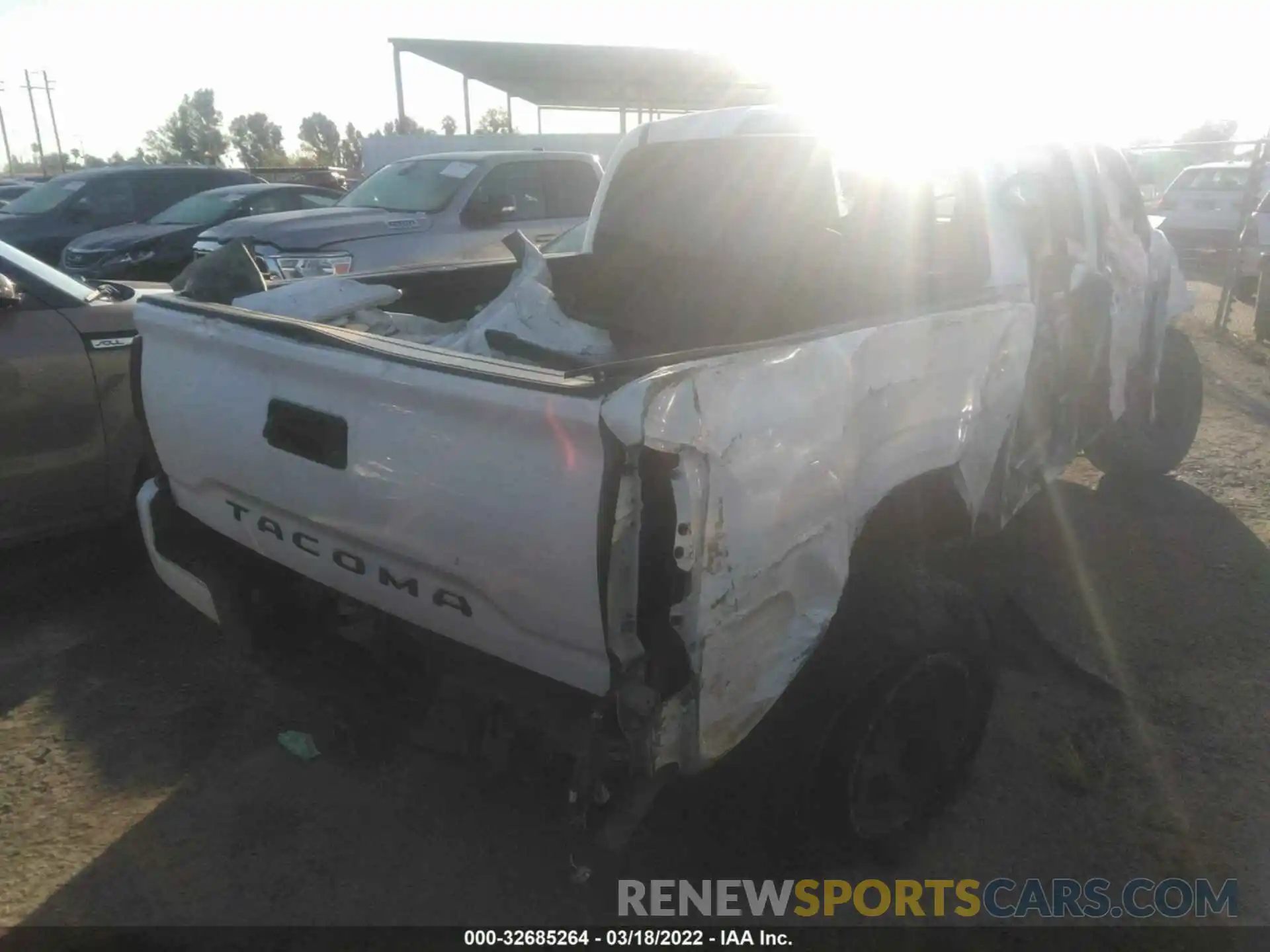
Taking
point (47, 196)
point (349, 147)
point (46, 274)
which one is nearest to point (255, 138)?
point (349, 147)

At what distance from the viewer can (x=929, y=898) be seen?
257 cm

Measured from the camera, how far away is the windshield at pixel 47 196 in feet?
37.4

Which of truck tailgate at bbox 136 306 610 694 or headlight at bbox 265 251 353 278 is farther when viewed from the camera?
headlight at bbox 265 251 353 278

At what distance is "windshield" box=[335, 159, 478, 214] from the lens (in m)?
8.48

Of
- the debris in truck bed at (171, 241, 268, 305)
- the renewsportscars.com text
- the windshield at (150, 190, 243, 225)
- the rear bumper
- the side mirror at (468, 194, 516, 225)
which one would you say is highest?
the debris in truck bed at (171, 241, 268, 305)

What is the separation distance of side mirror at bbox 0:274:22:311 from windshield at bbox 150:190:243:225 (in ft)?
23.2

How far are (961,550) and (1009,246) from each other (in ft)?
3.40

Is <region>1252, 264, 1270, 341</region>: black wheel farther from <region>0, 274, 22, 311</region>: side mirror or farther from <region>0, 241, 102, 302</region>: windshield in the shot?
<region>0, 274, 22, 311</region>: side mirror

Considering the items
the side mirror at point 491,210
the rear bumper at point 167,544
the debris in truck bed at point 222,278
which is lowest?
the rear bumper at point 167,544

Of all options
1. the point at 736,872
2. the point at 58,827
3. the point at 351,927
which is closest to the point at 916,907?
the point at 736,872

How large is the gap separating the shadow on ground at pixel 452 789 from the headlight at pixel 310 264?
4.04 m

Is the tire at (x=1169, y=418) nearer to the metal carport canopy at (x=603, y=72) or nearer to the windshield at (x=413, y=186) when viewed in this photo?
the windshield at (x=413, y=186)

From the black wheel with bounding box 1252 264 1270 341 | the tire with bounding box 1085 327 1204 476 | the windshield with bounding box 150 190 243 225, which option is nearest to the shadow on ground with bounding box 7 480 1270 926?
the tire with bounding box 1085 327 1204 476

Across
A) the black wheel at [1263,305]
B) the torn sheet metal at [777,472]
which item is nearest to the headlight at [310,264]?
the torn sheet metal at [777,472]
